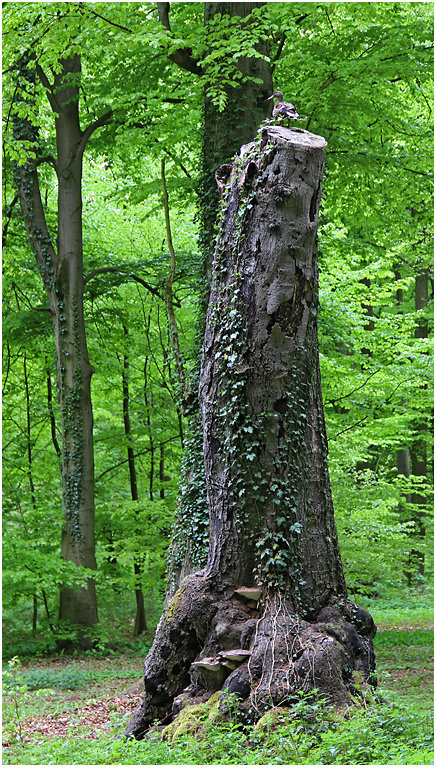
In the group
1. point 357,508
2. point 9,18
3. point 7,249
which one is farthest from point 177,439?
point 9,18

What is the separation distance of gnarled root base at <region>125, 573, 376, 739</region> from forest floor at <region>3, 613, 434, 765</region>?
10.1 inches

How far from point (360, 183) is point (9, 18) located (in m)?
5.62

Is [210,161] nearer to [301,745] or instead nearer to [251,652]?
[251,652]

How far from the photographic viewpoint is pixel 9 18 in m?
7.72

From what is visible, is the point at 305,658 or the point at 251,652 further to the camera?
the point at 251,652

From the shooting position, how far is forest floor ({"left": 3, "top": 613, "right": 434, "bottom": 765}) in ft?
12.7

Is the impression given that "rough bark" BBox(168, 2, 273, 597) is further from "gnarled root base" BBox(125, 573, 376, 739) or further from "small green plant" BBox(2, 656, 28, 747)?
"small green plant" BBox(2, 656, 28, 747)

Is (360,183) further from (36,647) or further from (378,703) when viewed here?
(36,647)

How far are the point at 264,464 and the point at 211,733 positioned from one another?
76.0 inches

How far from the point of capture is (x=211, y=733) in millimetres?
4438

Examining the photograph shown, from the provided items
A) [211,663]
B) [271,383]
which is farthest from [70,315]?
[211,663]

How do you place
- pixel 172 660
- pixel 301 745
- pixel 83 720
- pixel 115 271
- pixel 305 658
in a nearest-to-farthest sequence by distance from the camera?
1. pixel 301 745
2. pixel 305 658
3. pixel 172 660
4. pixel 83 720
5. pixel 115 271

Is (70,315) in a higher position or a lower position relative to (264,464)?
higher

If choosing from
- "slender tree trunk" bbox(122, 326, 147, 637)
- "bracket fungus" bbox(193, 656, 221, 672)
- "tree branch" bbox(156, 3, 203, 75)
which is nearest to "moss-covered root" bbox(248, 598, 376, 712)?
"bracket fungus" bbox(193, 656, 221, 672)
